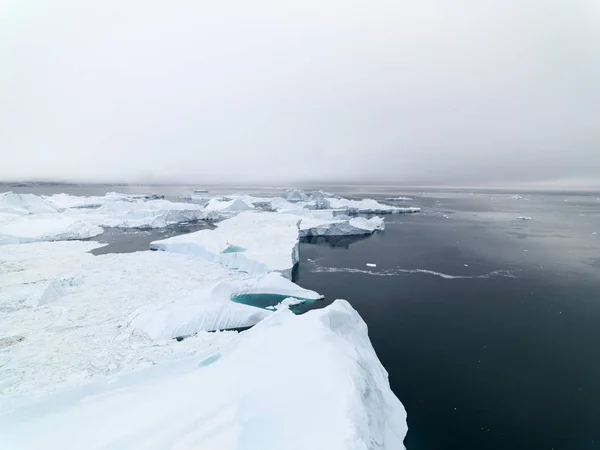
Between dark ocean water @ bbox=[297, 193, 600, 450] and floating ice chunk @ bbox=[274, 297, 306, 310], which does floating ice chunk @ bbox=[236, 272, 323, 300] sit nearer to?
floating ice chunk @ bbox=[274, 297, 306, 310]

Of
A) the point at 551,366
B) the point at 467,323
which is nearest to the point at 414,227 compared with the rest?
the point at 467,323

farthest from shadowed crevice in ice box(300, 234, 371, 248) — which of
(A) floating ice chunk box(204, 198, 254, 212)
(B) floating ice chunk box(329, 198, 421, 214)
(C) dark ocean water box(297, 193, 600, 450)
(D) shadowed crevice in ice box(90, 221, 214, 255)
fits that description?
(A) floating ice chunk box(204, 198, 254, 212)

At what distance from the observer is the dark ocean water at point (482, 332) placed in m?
5.02

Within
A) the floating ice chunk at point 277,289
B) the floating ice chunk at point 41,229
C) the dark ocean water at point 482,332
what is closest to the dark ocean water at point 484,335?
the dark ocean water at point 482,332

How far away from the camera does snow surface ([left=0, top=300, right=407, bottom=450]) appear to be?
3463 millimetres

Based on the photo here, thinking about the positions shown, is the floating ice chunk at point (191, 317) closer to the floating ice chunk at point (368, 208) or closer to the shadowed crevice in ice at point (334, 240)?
the shadowed crevice in ice at point (334, 240)

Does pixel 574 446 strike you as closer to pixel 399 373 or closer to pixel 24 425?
pixel 399 373

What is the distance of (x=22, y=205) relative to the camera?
26344 millimetres

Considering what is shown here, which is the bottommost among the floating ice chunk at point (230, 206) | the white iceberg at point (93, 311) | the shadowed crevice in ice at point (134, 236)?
the shadowed crevice in ice at point (134, 236)

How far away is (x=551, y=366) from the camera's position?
651 centimetres

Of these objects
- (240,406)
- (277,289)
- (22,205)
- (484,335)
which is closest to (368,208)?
(277,289)

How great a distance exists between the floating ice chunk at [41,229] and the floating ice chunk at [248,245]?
7.70m

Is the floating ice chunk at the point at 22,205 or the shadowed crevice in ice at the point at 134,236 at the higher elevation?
the floating ice chunk at the point at 22,205

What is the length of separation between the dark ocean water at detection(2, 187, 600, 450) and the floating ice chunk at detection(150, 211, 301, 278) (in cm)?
112
